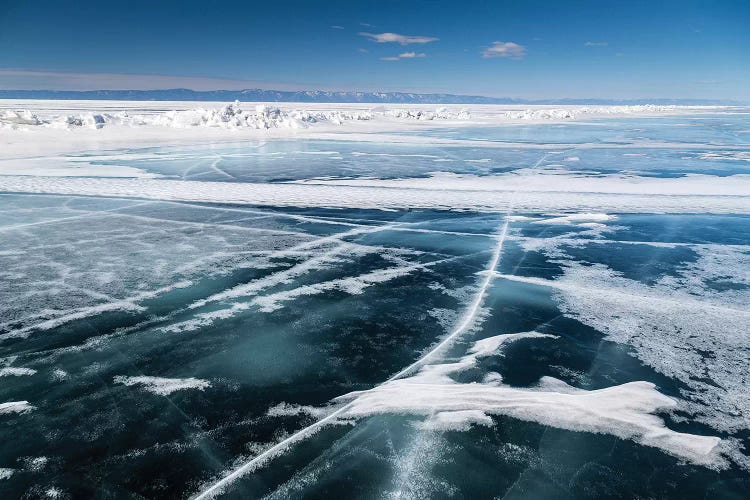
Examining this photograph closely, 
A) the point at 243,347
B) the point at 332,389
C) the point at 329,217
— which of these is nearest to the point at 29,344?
the point at 243,347

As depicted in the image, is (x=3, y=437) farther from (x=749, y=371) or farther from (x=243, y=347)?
(x=749, y=371)

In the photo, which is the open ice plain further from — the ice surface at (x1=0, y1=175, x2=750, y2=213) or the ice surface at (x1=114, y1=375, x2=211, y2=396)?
the ice surface at (x1=0, y1=175, x2=750, y2=213)

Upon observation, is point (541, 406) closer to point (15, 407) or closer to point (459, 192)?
point (15, 407)

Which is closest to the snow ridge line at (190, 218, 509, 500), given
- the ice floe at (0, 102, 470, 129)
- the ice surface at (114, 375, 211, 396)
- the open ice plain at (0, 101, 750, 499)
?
the open ice plain at (0, 101, 750, 499)

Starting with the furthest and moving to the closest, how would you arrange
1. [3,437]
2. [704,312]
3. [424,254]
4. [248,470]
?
[424,254] → [704,312] → [3,437] → [248,470]

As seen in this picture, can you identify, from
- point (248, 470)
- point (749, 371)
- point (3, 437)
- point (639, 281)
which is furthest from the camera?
point (639, 281)

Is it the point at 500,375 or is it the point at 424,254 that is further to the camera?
the point at 424,254

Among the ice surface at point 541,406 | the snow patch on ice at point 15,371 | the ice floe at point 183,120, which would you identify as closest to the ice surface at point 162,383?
the snow patch on ice at point 15,371

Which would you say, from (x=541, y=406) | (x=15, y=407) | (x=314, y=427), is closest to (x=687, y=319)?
(x=541, y=406)
